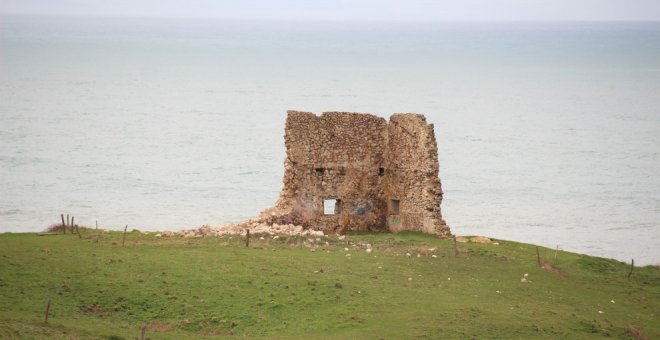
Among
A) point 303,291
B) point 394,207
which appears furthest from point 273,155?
point 303,291

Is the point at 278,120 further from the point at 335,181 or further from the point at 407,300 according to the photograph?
the point at 407,300

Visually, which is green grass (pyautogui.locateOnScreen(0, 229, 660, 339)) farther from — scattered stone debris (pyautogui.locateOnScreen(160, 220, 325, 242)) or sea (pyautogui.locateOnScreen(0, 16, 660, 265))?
sea (pyautogui.locateOnScreen(0, 16, 660, 265))

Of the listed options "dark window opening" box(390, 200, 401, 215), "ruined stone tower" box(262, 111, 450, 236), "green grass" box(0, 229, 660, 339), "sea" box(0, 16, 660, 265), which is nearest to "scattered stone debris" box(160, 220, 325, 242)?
"green grass" box(0, 229, 660, 339)

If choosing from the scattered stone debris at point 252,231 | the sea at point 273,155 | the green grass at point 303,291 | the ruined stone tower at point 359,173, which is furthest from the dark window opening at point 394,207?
the sea at point 273,155

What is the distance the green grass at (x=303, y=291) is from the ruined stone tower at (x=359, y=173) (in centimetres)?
342

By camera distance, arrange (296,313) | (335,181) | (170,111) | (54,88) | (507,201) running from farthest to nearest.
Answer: (54,88) < (170,111) < (507,201) < (335,181) < (296,313)

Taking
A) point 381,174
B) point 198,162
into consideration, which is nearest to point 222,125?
point 198,162

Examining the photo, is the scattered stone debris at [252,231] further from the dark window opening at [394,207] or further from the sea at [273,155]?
the sea at [273,155]

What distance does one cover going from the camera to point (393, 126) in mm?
56594

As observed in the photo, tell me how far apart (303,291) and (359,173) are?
1264 cm

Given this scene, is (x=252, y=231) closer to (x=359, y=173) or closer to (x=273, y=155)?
(x=359, y=173)

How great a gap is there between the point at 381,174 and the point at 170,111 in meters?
108

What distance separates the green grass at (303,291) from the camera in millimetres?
41594

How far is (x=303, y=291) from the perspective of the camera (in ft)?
146
